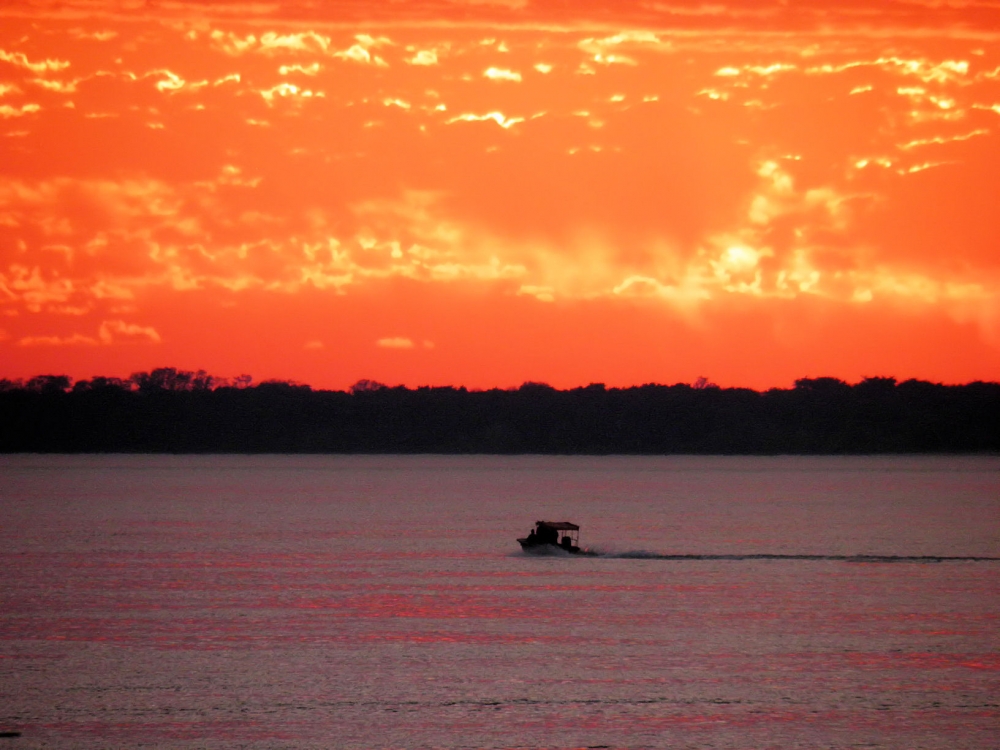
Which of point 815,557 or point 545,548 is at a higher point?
point 815,557

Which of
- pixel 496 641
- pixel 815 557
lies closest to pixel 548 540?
pixel 815 557

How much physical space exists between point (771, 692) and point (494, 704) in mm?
4243

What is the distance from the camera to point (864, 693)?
693 inches

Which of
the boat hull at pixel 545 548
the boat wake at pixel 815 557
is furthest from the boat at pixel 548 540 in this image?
the boat wake at pixel 815 557

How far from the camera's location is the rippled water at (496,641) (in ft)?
51.4

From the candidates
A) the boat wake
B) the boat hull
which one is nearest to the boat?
the boat hull

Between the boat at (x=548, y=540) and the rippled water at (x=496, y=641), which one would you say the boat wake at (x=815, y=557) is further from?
the boat at (x=548, y=540)

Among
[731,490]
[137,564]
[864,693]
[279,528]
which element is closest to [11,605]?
[137,564]

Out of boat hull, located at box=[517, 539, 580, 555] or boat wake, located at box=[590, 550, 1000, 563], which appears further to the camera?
boat hull, located at box=[517, 539, 580, 555]

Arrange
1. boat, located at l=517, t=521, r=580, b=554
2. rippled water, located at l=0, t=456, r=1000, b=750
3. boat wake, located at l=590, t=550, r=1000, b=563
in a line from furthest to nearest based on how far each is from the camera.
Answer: boat, located at l=517, t=521, r=580, b=554, boat wake, located at l=590, t=550, r=1000, b=563, rippled water, located at l=0, t=456, r=1000, b=750

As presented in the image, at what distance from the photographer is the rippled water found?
51.4ft

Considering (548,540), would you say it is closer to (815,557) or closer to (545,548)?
(545,548)

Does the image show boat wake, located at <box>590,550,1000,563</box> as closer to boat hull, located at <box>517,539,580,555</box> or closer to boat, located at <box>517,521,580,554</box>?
boat hull, located at <box>517,539,580,555</box>

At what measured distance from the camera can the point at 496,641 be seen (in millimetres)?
22047
